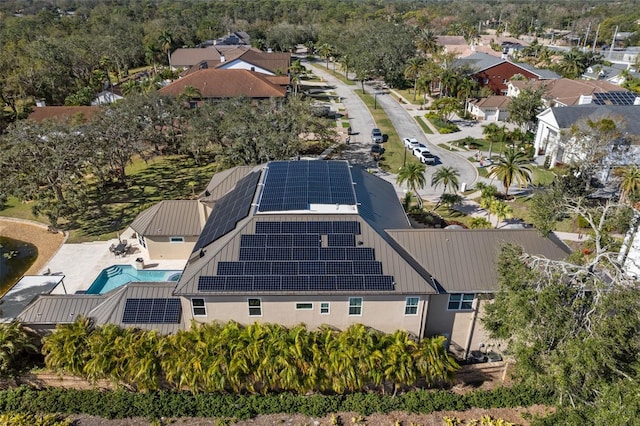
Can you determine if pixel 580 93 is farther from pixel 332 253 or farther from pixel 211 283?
pixel 211 283

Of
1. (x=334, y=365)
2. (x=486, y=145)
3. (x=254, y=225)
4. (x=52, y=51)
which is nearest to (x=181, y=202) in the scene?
(x=254, y=225)

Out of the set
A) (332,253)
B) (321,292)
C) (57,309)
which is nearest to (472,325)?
(332,253)

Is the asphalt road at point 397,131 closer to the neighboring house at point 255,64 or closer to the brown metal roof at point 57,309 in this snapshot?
the neighboring house at point 255,64

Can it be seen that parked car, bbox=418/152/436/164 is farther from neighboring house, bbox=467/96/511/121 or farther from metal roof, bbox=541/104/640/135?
neighboring house, bbox=467/96/511/121

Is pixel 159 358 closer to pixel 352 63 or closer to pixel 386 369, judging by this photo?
pixel 386 369

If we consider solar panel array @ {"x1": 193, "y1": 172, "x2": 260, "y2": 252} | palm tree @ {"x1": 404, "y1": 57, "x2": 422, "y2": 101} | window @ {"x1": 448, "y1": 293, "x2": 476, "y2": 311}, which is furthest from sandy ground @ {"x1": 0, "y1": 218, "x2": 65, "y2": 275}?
palm tree @ {"x1": 404, "y1": 57, "x2": 422, "y2": 101}
